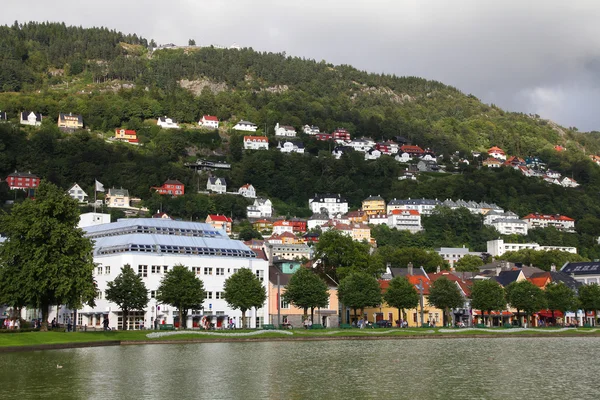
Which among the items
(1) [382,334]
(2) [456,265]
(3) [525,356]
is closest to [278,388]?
(3) [525,356]

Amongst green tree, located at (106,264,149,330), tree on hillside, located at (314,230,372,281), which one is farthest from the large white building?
tree on hillside, located at (314,230,372,281)

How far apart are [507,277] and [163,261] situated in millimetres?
69706

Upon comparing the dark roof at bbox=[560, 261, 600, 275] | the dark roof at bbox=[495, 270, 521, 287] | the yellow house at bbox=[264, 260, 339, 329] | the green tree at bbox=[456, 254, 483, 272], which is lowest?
the yellow house at bbox=[264, 260, 339, 329]

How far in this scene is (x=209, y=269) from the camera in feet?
341

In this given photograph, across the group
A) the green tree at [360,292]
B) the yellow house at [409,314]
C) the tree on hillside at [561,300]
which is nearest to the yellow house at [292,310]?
the green tree at [360,292]

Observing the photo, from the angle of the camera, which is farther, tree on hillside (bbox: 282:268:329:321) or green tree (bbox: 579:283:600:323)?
green tree (bbox: 579:283:600:323)

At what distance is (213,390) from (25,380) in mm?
10597

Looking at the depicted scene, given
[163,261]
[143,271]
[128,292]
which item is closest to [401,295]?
[163,261]

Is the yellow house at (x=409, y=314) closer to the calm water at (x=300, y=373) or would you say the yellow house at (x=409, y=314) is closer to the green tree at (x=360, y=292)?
the green tree at (x=360, y=292)

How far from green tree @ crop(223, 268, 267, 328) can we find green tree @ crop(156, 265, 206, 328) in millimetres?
4275

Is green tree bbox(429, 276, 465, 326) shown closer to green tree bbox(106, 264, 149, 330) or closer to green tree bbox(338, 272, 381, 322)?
green tree bbox(338, 272, 381, 322)

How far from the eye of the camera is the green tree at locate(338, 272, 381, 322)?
3994 inches

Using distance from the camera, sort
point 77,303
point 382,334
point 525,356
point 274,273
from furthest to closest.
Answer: point 274,273
point 382,334
point 77,303
point 525,356

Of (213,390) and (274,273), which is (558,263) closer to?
(274,273)
